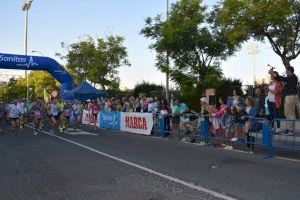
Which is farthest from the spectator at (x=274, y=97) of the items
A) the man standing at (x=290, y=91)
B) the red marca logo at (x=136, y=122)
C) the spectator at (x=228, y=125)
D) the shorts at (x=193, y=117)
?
the red marca logo at (x=136, y=122)

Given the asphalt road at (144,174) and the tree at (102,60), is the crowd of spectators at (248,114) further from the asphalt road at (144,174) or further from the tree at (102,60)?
the tree at (102,60)

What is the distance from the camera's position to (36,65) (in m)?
36.0

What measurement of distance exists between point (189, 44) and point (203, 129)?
57.2ft

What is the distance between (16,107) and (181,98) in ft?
38.2

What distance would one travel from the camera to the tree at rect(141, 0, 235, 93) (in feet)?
108

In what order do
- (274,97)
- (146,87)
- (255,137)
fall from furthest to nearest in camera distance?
(146,87), (274,97), (255,137)

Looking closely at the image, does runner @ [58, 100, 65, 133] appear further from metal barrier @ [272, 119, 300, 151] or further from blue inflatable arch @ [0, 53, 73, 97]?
metal barrier @ [272, 119, 300, 151]

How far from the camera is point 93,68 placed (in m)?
49.6

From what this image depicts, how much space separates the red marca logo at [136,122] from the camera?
2167 centimetres

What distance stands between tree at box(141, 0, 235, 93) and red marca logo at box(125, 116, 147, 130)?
10254 mm

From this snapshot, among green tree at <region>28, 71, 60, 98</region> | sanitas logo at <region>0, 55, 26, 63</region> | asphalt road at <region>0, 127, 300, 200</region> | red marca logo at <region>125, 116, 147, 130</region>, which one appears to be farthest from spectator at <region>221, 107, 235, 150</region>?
green tree at <region>28, 71, 60, 98</region>

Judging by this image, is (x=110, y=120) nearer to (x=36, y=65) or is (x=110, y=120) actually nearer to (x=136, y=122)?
(x=136, y=122)

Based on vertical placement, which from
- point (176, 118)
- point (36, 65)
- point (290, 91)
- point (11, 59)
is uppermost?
point (11, 59)

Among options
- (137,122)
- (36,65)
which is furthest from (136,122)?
(36,65)
